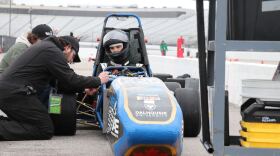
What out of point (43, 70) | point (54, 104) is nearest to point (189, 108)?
point (54, 104)

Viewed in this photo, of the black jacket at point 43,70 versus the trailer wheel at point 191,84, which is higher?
the black jacket at point 43,70

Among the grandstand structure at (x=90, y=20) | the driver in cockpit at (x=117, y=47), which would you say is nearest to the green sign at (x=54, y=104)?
the driver in cockpit at (x=117, y=47)

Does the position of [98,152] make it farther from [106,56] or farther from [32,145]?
[106,56]

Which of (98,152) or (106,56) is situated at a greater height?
(106,56)

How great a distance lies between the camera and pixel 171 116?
204 inches

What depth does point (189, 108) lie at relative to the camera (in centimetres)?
689

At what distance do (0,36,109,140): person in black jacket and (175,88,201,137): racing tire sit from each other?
92cm

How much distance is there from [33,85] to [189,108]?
70.6 inches

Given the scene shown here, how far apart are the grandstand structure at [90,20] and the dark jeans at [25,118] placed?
242ft

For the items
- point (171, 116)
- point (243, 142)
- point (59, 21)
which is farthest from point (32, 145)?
point (59, 21)

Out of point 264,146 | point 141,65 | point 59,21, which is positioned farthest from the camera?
point 59,21

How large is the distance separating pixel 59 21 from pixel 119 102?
81280 mm

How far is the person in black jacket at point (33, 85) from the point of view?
660 centimetres

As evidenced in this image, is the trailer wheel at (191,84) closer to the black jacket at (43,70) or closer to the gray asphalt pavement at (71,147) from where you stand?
the gray asphalt pavement at (71,147)
